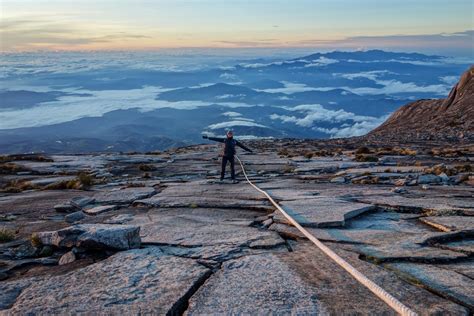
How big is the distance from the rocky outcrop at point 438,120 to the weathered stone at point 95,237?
3759 cm

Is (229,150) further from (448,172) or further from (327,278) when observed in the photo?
(327,278)

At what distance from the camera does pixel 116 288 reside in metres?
6.57

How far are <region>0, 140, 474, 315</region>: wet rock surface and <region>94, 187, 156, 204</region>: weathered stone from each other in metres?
0.11

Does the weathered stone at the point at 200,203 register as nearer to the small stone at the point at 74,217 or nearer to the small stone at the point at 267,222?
the small stone at the point at 267,222

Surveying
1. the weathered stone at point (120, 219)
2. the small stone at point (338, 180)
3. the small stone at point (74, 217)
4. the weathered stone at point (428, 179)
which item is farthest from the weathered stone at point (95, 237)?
the weathered stone at point (428, 179)

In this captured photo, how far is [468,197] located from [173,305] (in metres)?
10.1

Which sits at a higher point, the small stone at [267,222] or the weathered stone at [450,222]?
the weathered stone at [450,222]

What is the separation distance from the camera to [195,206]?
1325 cm

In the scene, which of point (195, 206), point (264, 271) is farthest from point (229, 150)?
point (264, 271)

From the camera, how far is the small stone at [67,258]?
26.1 ft

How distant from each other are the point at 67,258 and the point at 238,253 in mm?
2931

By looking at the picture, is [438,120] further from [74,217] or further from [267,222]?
[74,217]

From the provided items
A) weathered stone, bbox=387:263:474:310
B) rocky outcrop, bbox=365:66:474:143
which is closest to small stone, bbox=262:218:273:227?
weathered stone, bbox=387:263:474:310

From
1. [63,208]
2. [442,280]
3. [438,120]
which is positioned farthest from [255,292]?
[438,120]
